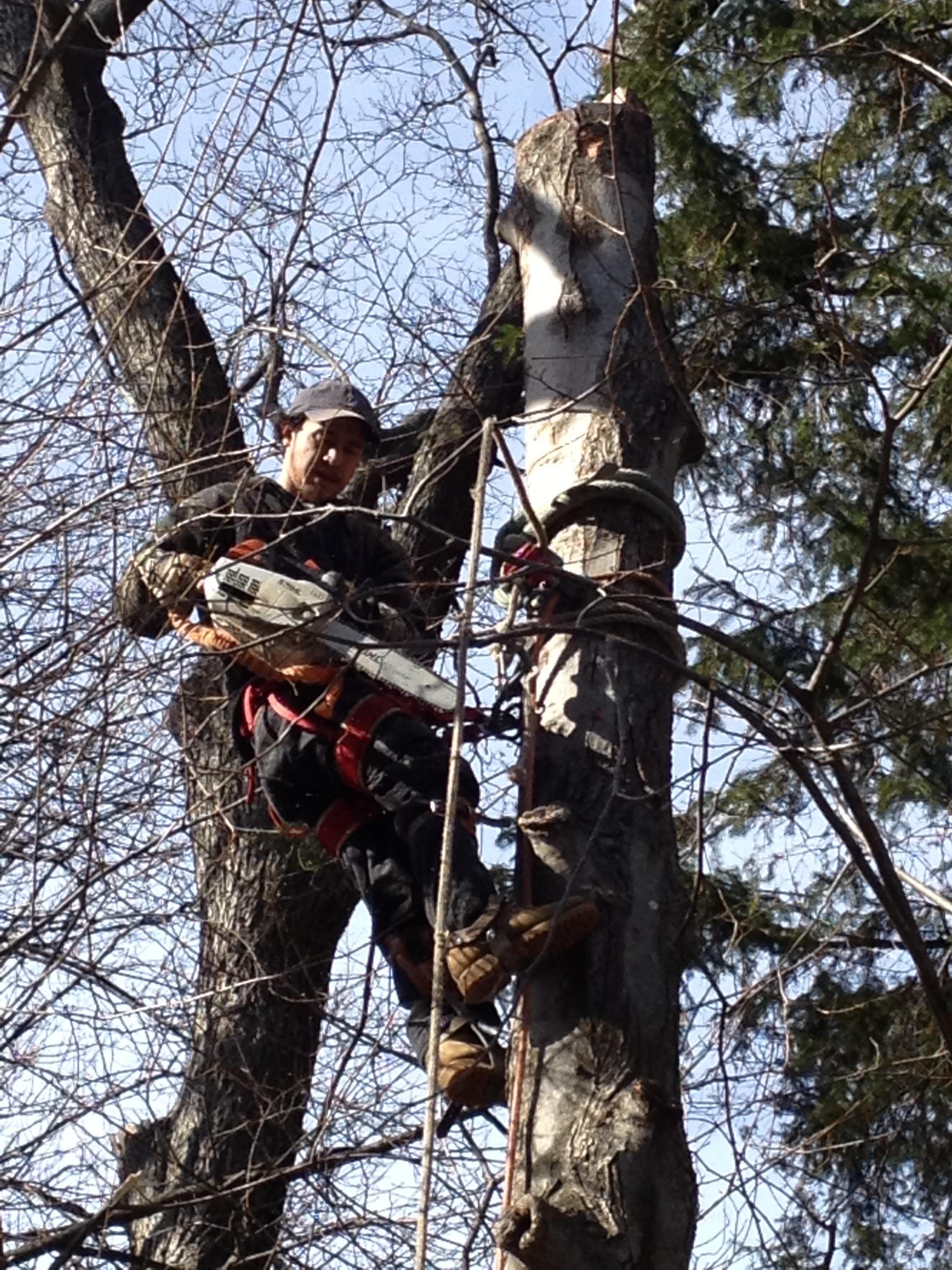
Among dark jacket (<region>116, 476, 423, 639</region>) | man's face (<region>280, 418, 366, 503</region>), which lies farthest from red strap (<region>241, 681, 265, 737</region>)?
man's face (<region>280, 418, 366, 503</region>)

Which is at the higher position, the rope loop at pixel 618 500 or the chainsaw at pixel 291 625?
the rope loop at pixel 618 500

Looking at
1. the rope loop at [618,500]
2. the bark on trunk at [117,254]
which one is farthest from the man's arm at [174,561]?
Result: the rope loop at [618,500]

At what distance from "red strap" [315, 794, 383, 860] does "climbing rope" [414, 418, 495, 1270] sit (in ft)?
1.45

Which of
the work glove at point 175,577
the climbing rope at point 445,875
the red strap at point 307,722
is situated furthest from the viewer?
the work glove at point 175,577

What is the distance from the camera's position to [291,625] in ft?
12.5

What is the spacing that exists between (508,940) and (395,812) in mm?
658

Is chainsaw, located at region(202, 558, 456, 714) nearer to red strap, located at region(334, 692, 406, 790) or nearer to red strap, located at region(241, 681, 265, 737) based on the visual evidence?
red strap, located at region(334, 692, 406, 790)

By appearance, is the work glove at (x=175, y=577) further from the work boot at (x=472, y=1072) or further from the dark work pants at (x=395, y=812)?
the work boot at (x=472, y=1072)

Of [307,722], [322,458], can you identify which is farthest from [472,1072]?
[322,458]

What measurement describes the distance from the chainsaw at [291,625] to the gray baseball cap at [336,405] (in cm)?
64

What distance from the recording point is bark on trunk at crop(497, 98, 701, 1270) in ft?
10.0

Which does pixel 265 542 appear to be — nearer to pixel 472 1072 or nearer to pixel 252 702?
pixel 252 702

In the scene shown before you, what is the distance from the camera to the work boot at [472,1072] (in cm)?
346

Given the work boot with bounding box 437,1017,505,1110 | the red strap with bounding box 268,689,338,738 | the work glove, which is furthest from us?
the work glove
